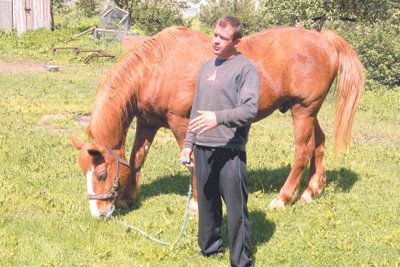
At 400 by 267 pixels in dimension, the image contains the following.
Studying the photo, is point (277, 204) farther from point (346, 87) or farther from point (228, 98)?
point (228, 98)

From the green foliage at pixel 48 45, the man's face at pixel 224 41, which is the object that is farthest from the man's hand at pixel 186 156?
the green foliage at pixel 48 45

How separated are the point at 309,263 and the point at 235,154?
1.40m

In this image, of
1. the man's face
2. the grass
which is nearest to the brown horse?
the grass

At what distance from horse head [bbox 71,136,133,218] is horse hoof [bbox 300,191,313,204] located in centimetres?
236

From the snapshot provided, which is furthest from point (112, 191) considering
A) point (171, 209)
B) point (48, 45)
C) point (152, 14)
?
point (152, 14)

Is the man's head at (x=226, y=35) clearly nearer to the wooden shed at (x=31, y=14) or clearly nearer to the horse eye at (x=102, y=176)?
the horse eye at (x=102, y=176)

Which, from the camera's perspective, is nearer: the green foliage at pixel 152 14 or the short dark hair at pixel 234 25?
the short dark hair at pixel 234 25

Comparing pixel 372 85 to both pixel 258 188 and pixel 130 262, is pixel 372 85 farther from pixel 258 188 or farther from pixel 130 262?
pixel 130 262

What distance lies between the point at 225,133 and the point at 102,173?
1795 mm

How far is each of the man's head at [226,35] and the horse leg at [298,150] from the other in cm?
245

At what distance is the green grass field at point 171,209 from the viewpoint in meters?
4.70

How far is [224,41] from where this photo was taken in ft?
12.5

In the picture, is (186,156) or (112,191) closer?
(186,156)

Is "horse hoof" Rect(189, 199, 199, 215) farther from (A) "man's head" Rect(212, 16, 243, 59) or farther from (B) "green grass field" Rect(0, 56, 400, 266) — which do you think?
(A) "man's head" Rect(212, 16, 243, 59)
